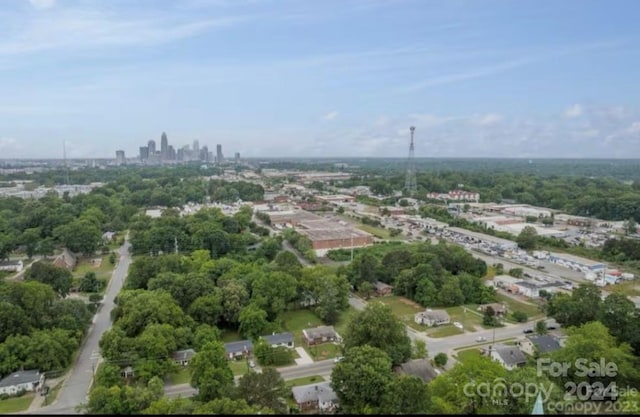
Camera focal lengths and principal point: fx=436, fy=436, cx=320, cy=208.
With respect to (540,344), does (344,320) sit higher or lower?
lower

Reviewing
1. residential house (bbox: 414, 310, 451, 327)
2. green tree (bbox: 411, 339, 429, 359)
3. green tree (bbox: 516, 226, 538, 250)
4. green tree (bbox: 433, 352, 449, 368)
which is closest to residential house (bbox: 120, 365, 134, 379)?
green tree (bbox: 411, 339, 429, 359)

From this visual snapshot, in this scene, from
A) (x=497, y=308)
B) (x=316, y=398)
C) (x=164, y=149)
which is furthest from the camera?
(x=164, y=149)

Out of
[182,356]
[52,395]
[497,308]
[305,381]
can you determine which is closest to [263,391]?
[305,381]

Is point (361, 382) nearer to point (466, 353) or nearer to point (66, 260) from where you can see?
point (466, 353)

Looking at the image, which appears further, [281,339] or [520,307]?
[520,307]

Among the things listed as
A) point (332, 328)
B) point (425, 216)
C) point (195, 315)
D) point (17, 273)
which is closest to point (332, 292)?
point (332, 328)

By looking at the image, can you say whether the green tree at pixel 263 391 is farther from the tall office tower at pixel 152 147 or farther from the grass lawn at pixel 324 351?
the tall office tower at pixel 152 147

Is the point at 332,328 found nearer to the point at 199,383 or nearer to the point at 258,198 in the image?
the point at 199,383

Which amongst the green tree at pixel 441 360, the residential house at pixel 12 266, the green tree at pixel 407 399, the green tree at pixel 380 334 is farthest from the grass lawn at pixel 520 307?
the residential house at pixel 12 266
